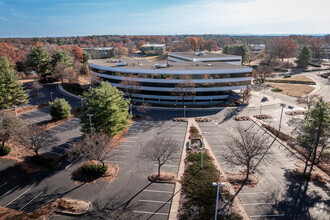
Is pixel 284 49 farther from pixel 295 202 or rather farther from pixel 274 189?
pixel 295 202

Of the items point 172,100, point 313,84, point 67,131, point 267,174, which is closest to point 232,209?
point 267,174

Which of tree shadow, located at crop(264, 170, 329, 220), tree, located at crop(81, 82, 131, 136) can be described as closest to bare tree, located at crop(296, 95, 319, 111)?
tree shadow, located at crop(264, 170, 329, 220)

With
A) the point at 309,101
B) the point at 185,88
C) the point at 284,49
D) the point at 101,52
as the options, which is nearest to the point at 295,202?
the point at 185,88

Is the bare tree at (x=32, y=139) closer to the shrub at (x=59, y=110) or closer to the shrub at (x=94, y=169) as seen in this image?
the shrub at (x=94, y=169)

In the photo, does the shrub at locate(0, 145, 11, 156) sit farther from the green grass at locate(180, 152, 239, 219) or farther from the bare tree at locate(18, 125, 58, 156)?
the green grass at locate(180, 152, 239, 219)

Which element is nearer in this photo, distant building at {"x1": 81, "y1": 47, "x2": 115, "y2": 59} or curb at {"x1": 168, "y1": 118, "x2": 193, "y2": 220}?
curb at {"x1": 168, "y1": 118, "x2": 193, "y2": 220}

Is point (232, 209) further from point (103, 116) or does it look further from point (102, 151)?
point (103, 116)
